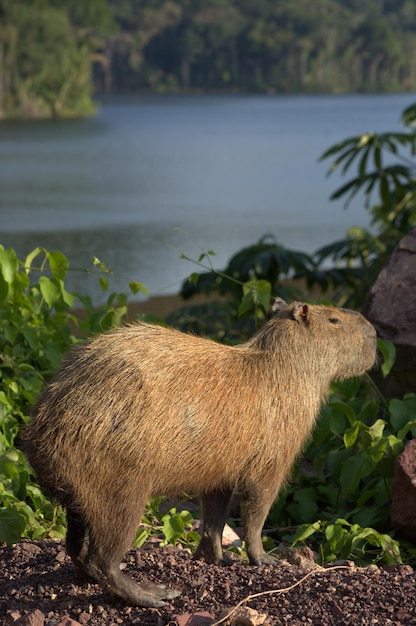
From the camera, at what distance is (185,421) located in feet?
9.82

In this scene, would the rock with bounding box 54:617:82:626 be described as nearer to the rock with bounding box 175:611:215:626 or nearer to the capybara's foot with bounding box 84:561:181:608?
the capybara's foot with bounding box 84:561:181:608

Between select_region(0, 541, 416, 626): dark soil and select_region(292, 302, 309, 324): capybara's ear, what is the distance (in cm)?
80

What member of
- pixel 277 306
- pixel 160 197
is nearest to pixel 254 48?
pixel 160 197

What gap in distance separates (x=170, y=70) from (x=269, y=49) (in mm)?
11974

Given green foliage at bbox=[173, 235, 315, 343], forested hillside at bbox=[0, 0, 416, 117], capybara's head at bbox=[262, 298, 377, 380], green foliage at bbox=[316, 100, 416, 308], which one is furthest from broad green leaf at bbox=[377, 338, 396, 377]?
forested hillside at bbox=[0, 0, 416, 117]

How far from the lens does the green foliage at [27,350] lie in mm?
3826

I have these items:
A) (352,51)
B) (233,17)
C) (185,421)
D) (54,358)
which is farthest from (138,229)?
(233,17)

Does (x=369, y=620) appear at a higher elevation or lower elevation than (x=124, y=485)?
lower

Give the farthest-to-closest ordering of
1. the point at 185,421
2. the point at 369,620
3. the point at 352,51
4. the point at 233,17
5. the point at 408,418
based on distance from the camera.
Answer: the point at 233,17 < the point at 352,51 < the point at 408,418 < the point at 185,421 < the point at 369,620

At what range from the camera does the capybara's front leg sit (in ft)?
10.8

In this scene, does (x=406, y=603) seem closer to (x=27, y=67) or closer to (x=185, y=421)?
(x=185, y=421)

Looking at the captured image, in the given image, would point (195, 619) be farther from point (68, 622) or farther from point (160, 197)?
point (160, 197)

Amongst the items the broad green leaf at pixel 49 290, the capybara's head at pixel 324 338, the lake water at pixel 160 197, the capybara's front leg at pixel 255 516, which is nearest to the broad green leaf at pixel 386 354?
the capybara's head at pixel 324 338

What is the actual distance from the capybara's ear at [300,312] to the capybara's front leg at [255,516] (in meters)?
0.56
